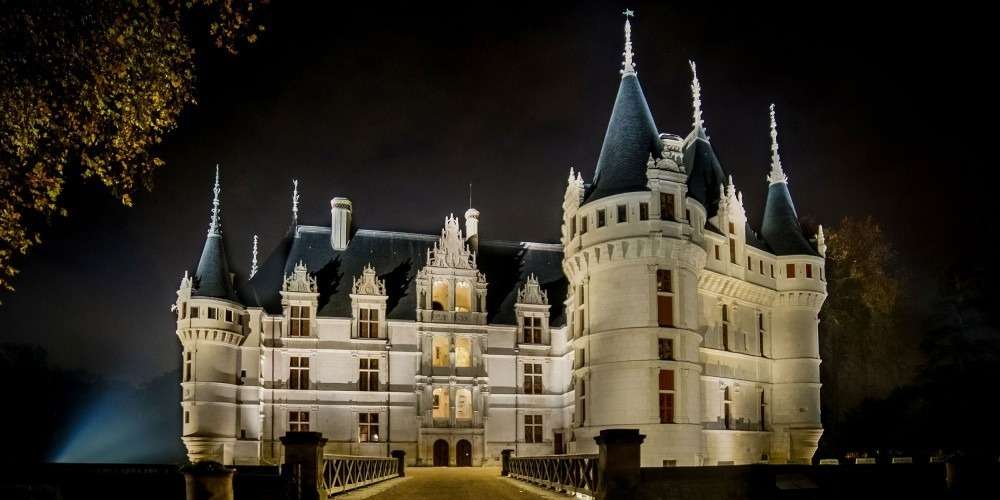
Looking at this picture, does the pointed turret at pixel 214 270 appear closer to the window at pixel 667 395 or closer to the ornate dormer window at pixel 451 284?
the ornate dormer window at pixel 451 284

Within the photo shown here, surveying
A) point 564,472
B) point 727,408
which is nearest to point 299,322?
point 727,408

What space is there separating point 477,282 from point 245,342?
10.8 metres

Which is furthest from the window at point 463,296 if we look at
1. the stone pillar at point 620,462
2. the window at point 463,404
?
the stone pillar at point 620,462

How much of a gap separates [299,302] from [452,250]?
24.4 feet

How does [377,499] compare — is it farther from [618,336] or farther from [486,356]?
[486,356]

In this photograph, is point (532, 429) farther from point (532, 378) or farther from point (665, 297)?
point (665, 297)

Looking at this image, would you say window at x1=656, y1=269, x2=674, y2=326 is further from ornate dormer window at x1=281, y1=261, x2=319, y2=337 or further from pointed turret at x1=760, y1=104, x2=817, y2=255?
ornate dormer window at x1=281, y1=261, x2=319, y2=337

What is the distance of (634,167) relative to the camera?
1271 inches

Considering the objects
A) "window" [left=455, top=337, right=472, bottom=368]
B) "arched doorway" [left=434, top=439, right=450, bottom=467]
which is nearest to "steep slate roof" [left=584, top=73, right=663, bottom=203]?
"window" [left=455, top=337, right=472, bottom=368]

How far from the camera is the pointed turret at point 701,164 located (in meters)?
38.0

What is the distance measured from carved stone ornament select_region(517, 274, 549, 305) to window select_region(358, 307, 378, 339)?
6.87m

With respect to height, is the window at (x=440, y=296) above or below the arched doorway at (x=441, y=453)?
above

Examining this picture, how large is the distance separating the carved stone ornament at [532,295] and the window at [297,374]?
10.4 m

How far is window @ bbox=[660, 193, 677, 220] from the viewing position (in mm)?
31469
